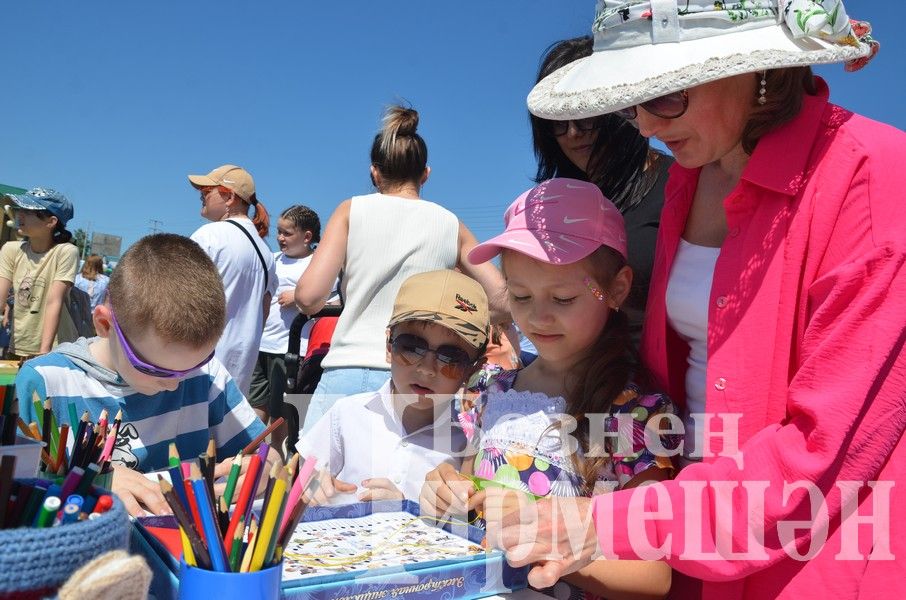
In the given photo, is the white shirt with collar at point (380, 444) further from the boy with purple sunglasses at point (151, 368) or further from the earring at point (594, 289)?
the earring at point (594, 289)

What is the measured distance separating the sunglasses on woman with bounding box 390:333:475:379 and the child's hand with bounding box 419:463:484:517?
56 cm

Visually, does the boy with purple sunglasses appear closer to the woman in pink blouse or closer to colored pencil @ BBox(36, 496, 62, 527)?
colored pencil @ BBox(36, 496, 62, 527)

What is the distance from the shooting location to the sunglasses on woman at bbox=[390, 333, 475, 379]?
1.95m

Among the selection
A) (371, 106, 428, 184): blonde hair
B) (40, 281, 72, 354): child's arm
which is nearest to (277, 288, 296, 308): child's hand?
(40, 281, 72, 354): child's arm

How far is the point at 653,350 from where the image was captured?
1.42 metres

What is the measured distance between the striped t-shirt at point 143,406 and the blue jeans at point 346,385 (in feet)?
1.71

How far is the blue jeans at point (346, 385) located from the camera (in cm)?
250

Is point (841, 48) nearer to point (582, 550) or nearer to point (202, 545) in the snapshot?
point (582, 550)

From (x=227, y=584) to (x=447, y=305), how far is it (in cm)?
126

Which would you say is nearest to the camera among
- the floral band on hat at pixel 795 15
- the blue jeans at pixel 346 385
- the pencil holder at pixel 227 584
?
A: the pencil holder at pixel 227 584

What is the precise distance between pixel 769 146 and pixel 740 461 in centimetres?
52

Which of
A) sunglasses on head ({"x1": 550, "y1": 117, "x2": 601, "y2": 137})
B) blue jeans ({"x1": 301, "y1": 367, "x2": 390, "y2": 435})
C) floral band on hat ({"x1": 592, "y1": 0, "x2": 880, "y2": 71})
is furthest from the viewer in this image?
blue jeans ({"x1": 301, "y1": 367, "x2": 390, "y2": 435})

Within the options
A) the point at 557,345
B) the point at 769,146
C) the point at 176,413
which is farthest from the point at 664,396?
the point at 176,413

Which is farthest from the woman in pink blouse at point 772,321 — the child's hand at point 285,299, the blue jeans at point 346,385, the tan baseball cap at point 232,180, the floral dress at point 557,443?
the child's hand at point 285,299
